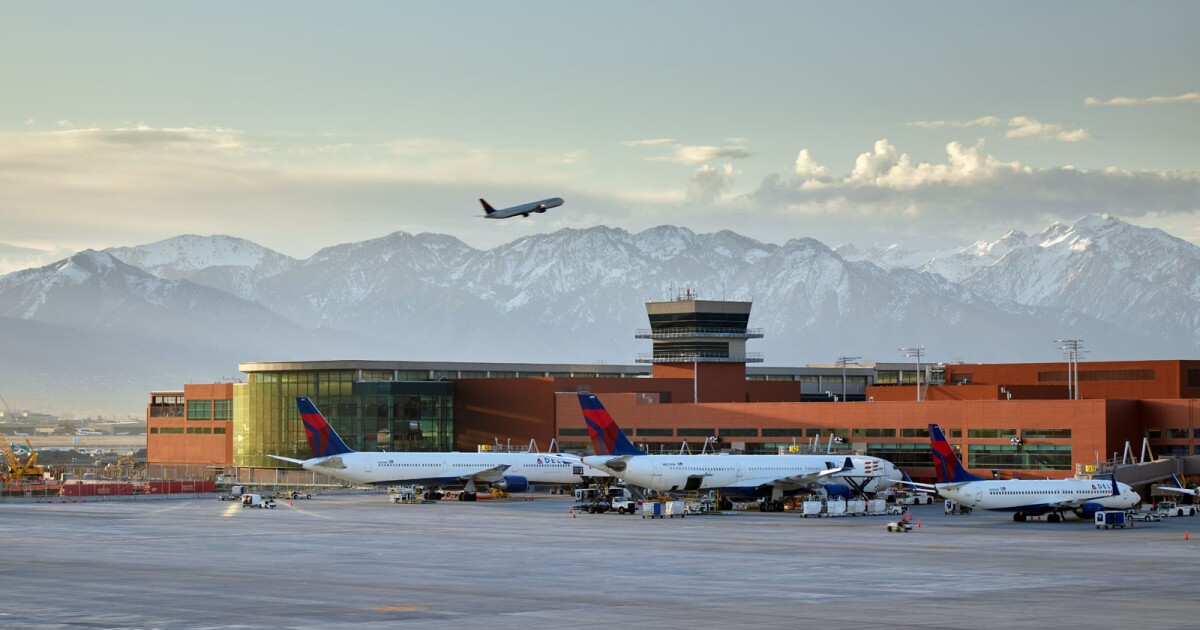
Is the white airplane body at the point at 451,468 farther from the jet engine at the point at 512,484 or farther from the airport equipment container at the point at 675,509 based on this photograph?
the airport equipment container at the point at 675,509

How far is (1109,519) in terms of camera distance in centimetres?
8500

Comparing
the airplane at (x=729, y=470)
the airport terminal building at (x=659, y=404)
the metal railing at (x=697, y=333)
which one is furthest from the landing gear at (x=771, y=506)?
the metal railing at (x=697, y=333)

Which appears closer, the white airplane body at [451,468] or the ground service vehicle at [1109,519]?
the ground service vehicle at [1109,519]

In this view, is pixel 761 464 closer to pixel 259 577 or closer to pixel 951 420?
pixel 951 420

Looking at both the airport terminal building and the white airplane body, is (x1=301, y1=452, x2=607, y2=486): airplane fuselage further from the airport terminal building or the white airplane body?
the airport terminal building

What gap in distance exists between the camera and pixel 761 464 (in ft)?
337

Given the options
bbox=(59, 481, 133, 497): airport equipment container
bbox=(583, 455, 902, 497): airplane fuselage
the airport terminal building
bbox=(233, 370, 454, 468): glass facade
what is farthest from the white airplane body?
bbox=(233, 370, 454, 468): glass facade

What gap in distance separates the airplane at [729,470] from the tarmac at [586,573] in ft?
18.4

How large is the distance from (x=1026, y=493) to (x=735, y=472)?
763 inches

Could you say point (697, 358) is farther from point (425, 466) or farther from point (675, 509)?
point (675, 509)

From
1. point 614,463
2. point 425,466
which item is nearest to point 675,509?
point 614,463

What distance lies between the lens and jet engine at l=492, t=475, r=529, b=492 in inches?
4621

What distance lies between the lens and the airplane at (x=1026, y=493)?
9044 cm

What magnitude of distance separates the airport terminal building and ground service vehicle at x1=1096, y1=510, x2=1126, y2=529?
38100mm
